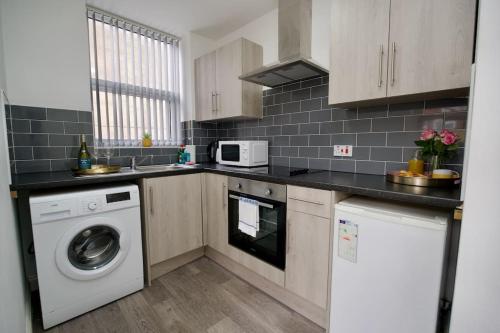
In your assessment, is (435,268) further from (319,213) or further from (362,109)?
(362,109)

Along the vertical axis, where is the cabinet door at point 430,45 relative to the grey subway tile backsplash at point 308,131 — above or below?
above

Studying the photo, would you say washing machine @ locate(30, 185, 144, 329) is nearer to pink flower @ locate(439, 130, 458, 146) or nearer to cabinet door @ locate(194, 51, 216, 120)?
cabinet door @ locate(194, 51, 216, 120)

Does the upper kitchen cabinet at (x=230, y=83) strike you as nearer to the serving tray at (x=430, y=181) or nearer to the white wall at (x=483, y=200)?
the serving tray at (x=430, y=181)

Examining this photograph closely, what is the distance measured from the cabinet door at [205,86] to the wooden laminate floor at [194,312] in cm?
175

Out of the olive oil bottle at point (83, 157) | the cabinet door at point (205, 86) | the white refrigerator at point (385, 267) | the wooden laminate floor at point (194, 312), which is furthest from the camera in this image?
the cabinet door at point (205, 86)

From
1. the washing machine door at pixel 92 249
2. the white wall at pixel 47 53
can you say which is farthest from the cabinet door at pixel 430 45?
the white wall at pixel 47 53

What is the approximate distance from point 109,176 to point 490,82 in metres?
2.05

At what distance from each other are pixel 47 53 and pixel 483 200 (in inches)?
114

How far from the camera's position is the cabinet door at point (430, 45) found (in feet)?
3.55

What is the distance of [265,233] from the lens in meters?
1.75

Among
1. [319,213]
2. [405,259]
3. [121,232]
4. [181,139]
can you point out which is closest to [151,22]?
[181,139]

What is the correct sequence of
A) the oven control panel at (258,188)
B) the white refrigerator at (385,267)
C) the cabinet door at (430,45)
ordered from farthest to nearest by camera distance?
1. the oven control panel at (258,188)
2. the cabinet door at (430,45)
3. the white refrigerator at (385,267)

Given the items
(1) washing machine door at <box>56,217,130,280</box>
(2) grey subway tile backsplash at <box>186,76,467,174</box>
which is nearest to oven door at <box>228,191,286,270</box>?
(2) grey subway tile backsplash at <box>186,76,467,174</box>

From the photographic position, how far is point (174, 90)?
2764mm
